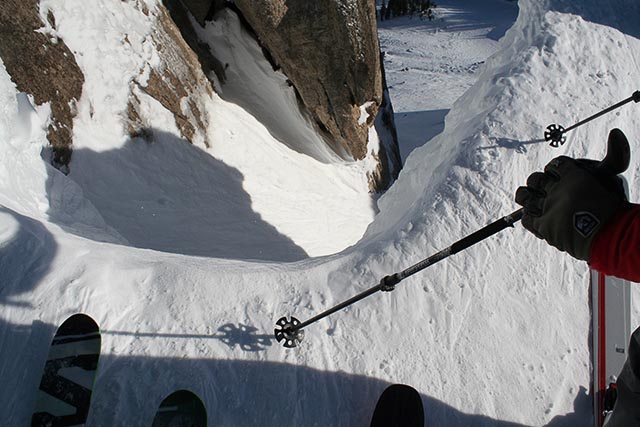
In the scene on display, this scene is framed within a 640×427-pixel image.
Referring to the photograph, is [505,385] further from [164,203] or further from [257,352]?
[164,203]

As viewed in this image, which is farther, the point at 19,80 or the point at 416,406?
the point at 19,80

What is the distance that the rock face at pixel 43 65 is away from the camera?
4082 millimetres

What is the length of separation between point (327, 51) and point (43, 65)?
417cm

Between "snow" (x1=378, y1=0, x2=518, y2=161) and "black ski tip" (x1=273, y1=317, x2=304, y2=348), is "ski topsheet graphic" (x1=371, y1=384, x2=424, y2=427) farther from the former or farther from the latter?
"snow" (x1=378, y1=0, x2=518, y2=161)

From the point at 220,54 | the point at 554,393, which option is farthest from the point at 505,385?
the point at 220,54

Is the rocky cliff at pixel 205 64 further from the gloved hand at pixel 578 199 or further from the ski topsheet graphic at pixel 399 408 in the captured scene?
the gloved hand at pixel 578 199

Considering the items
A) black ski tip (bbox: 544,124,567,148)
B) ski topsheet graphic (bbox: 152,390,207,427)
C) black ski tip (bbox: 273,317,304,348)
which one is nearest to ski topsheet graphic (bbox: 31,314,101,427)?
ski topsheet graphic (bbox: 152,390,207,427)

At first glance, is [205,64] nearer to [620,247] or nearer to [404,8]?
[620,247]

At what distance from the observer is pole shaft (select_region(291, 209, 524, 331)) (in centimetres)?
205

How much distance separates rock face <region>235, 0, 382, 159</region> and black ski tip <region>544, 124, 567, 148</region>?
462 centimetres

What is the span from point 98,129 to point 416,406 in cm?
446

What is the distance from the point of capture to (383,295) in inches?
102

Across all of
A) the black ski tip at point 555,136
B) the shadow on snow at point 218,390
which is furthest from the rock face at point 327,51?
the shadow on snow at point 218,390

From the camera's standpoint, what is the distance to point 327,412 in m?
2.28
